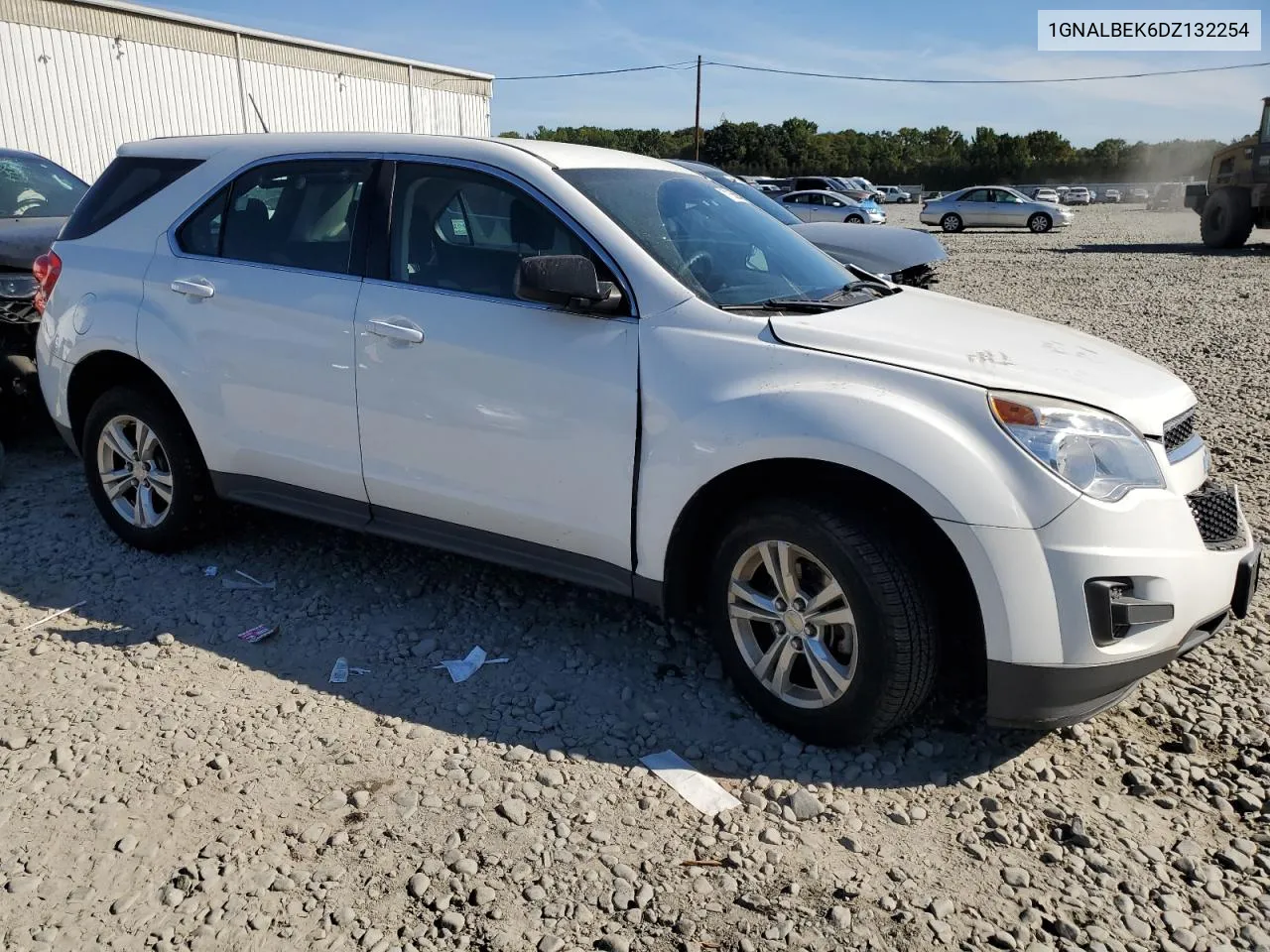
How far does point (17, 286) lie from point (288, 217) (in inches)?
116

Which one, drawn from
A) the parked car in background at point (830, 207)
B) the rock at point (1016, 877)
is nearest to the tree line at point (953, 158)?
the parked car in background at point (830, 207)

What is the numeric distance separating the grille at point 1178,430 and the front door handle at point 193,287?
3.58 metres

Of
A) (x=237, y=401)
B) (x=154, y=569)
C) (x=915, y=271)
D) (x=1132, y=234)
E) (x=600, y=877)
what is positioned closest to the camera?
(x=600, y=877)

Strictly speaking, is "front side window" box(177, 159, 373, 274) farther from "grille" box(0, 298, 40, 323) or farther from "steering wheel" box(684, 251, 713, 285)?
"grille" box(0, 298, 40, 323)

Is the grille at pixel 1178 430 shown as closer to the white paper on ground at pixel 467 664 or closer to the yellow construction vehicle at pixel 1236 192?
the white paper on ground at pixel 467 664

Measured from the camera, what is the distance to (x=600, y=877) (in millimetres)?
2752

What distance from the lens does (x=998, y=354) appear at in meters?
3.26

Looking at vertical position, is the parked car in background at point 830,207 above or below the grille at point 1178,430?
below

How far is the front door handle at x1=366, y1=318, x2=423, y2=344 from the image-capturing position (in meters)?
3.79

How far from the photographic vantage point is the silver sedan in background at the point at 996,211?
3397cm

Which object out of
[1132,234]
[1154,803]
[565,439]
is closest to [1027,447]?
[1154,803]

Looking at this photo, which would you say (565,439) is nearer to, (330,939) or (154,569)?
(330,939)

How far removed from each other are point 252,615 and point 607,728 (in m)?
1.71

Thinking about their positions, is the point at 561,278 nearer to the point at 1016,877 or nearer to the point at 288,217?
the point at 288,217
